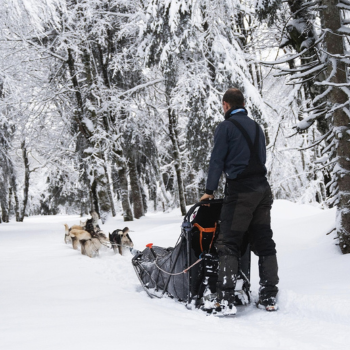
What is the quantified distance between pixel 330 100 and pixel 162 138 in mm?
16408

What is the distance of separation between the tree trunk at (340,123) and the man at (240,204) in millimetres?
1683

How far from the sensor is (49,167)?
18.6 metres

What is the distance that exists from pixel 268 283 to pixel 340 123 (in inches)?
98.0

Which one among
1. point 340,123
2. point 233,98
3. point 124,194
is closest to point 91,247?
point 233,98

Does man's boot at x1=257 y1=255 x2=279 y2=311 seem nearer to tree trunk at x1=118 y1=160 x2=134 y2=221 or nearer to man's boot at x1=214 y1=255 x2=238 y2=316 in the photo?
man's boot at x1=214 y1=255 x2=238 y2=316

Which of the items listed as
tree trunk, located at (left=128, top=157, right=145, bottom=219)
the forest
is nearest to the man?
the forest

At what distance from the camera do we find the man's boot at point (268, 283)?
3381 mm

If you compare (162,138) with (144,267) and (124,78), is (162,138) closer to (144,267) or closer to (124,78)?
(124,78)

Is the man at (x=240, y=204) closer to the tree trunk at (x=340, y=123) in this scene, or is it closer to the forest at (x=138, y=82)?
the tree trunk at (x=340, y=123)

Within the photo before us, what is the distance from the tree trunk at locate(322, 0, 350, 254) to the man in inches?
66.2

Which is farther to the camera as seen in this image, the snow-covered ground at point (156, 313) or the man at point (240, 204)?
the man at point (240, 204)

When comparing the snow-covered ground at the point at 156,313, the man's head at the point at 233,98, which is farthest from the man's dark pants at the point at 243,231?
the man's head at the point at 233,98

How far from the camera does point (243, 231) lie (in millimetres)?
3398

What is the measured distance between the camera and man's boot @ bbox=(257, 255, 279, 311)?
11.1 feet
